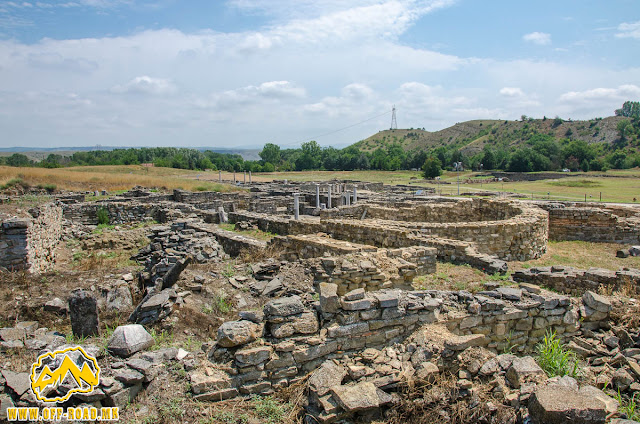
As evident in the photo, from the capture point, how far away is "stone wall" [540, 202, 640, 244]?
50.1ft

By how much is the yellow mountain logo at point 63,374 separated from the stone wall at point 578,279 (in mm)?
8574

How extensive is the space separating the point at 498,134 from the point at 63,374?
144 meters

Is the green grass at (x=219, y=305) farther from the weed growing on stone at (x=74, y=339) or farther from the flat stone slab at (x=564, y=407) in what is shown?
the flat stone slab at (x=564, y=407)

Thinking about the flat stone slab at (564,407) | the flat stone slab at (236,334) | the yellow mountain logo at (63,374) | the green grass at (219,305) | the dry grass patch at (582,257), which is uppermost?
the flat stone slab at (236,334)

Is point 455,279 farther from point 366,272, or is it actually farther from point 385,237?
point 385,237

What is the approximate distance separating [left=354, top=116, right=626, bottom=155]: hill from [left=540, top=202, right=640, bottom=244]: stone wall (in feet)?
354

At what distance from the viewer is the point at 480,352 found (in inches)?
188

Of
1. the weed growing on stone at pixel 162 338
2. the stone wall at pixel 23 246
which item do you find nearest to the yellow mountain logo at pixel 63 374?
the weed growing on stone at pixel 162 338

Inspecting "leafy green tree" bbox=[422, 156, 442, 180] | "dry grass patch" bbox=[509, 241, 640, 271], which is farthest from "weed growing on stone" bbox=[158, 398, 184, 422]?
"leafy green tree" bbox=[422, 156, 442, 180]

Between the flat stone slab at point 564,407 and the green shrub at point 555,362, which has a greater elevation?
the flat stone slab at point 564,407

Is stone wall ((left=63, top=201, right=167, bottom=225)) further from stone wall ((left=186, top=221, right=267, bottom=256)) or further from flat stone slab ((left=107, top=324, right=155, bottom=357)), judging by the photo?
flat stone slab ((left=107, top=324, right=155, bottom=357))

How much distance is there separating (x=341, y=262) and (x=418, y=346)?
9.23 ft

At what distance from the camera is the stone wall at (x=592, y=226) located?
1527 cm

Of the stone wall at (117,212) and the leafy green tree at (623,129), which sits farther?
the leafy green tree at (623,129)
